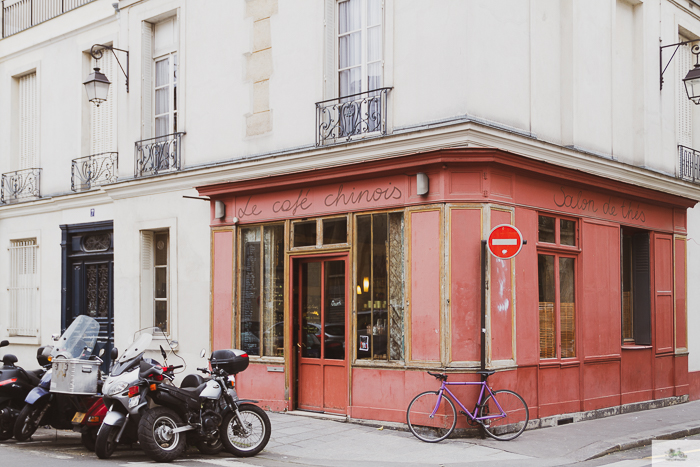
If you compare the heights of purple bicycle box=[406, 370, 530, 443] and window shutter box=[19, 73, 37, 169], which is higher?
window shutter box=[19, 73, 37, 169]

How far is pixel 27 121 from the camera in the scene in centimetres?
1811

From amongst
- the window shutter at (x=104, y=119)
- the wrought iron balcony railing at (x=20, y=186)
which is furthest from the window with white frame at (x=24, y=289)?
the window shutter at (x=104, y=119)

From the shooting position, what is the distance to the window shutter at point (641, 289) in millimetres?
13578

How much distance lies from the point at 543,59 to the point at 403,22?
2214mm

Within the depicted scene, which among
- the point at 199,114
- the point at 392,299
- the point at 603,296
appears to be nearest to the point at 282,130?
the point at 199,114

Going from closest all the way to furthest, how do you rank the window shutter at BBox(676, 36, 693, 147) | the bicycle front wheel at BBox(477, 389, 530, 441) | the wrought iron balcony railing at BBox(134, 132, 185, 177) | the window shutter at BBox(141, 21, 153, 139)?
the bicycle front wheel at BBox(477, 389, 530, 441)
the wrought iron balcony railing at BBox(134, 132, 185, 177)
the window shutter at BBox(141, 21, 153, 139)
the window shutter at BBox(676, 36, 693, 147)

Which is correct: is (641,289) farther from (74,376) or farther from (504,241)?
(74,376)

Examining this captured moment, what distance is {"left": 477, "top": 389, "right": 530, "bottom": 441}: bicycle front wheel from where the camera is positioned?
9.87 metres

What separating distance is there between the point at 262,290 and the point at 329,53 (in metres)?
3.85

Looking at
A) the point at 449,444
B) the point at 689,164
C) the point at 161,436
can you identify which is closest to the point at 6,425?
the point at 161,436

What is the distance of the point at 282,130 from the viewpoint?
40.7ft

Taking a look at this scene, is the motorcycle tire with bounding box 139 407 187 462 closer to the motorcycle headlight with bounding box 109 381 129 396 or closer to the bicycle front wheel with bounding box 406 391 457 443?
the motorcycle headlight with bounding box 109 381 129 396

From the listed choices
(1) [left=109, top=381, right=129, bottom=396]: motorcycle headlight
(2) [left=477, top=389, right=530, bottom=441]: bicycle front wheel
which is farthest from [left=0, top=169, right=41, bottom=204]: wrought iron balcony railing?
(2) [left=477, top=389, right=530, bottom=441]: bicycle front wheel

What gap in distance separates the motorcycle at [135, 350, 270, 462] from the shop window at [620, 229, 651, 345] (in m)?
7.27
